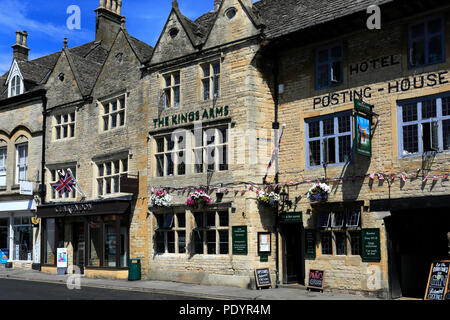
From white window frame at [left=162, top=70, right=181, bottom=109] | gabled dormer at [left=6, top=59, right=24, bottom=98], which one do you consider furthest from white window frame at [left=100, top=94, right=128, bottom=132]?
→ gabled dormer at [left=6, top=59, right=24, bottom=98]

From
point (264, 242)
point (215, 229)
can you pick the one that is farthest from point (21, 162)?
point (264, 242)

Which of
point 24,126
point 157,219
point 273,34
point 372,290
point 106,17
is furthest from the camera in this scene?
point 106,17

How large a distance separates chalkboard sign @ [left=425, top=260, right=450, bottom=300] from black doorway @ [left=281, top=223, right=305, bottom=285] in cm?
Result: 539

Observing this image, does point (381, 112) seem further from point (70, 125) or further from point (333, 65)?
point (70, 125)

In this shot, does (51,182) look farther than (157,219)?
Yes

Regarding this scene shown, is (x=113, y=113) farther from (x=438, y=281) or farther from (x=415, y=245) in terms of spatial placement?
(x=438, y=281)

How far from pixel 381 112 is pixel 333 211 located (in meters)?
3.57

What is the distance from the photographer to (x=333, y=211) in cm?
1758

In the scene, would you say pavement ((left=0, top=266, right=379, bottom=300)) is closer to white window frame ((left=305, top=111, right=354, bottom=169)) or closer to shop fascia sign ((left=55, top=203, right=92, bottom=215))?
shop fascia sign ((left=55, top=203, right=92, bottom=215))

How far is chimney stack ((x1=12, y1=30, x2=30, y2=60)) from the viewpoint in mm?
35375

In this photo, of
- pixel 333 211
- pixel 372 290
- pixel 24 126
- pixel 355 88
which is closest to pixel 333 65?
pixel 355 88

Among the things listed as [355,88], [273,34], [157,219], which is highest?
[273,34]

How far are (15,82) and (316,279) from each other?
73.3ft

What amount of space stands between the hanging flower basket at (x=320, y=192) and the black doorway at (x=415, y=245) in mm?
2159
